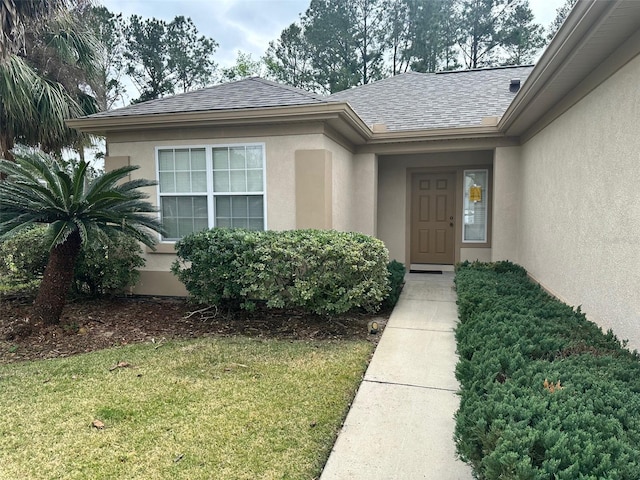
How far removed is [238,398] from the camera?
373cm

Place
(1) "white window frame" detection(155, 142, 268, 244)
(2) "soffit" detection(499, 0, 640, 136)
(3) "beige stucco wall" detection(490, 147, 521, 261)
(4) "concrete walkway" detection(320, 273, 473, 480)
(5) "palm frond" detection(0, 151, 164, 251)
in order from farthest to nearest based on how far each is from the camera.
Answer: (3) "beige stucco wall" detection(490, 147, 521, 261)
(1) "white window frame" detection(155, 142, 268, 244)
(5) "palm frond" detection(0, 151, 164, 251)
(2) "soffit" detection(499, 0, 640, 136)
(4) "concrete walkway" detection(320, 273, 473, 480)

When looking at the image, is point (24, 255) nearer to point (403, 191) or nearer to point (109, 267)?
point (109, 267)

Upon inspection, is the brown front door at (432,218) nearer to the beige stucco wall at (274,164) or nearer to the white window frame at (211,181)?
the beige stucco wall at (274,164)

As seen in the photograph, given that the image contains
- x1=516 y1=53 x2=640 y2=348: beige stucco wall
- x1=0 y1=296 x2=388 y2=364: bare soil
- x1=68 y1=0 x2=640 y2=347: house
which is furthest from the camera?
x1=0 y1=296 x2=388 y2=364: bare soil

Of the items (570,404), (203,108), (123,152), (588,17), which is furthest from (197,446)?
(123,152)

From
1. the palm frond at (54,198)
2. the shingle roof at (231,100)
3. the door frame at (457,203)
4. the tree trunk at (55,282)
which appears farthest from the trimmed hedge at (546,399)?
the door frame at (457,203)

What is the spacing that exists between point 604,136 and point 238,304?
4949 mm

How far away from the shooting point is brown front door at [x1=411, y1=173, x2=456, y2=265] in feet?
32.4

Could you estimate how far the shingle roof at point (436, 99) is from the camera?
348 inches

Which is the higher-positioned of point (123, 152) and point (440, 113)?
point (440, 113)

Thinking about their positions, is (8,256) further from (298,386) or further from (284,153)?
(298,386)

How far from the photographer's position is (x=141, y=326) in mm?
6004

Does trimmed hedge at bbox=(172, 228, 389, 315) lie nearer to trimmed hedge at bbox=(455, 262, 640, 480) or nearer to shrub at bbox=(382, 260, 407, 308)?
shrub at bbox=(382, 260, 407, 308)

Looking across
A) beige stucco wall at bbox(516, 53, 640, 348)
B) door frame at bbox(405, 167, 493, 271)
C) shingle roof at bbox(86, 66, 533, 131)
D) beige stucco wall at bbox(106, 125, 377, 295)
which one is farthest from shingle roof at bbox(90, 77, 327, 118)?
door frame at bbox(405, 167, 493, 271)
